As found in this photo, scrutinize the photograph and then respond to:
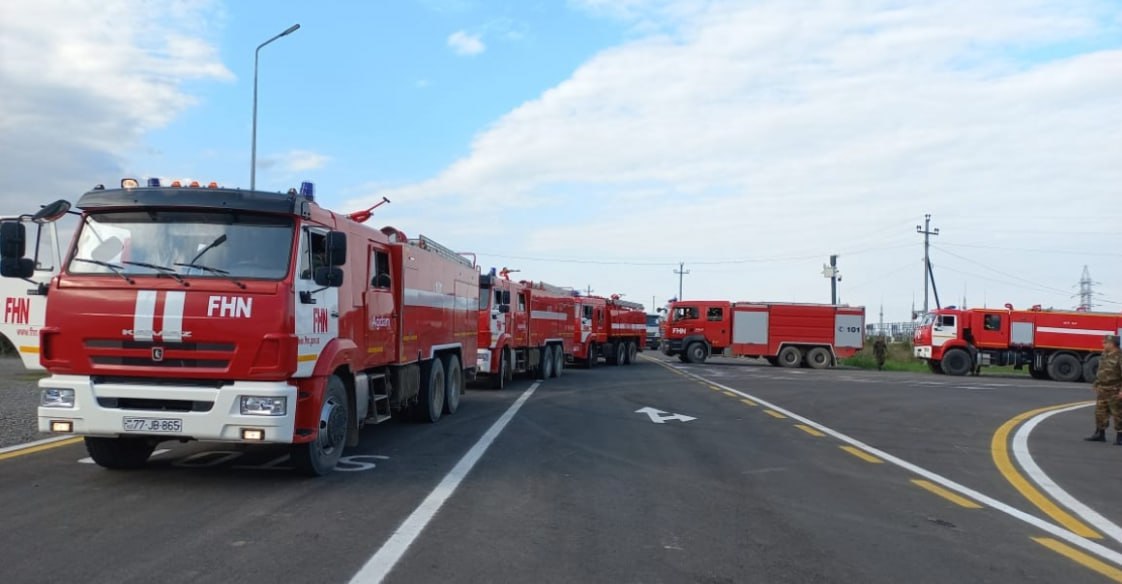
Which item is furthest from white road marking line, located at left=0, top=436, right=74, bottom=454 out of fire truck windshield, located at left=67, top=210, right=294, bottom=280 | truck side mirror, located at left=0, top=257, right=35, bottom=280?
fire truck windshield, located at left=67, top=210, right=294, bottom=280

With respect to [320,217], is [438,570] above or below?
below

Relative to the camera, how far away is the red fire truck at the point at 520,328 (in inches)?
784

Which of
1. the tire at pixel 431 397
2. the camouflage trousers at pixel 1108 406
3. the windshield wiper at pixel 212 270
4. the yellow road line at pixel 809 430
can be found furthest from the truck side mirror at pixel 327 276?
the camouflage trousers at pixel 1108 406

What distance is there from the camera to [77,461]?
892 centimetres

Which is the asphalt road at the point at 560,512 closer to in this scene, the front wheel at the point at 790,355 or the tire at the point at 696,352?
the front wheel at the point at 790,355

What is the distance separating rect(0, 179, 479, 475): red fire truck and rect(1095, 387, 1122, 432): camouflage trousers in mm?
10441

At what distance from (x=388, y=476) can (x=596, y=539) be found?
117 inches

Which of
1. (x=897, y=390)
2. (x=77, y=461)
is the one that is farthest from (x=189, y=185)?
(x=897, y=390)

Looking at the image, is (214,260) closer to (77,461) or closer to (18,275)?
(18,275)

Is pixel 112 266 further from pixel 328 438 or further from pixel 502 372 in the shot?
pixel 502 372

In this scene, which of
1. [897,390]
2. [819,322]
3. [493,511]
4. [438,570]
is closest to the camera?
[438,570]

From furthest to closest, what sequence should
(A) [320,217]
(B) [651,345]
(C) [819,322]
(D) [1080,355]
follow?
(B) [651,345] < (C) [819,322] < (D) [1080,355] < (A) [320,217]

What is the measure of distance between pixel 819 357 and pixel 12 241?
118ft

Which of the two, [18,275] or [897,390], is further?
[897,390]
